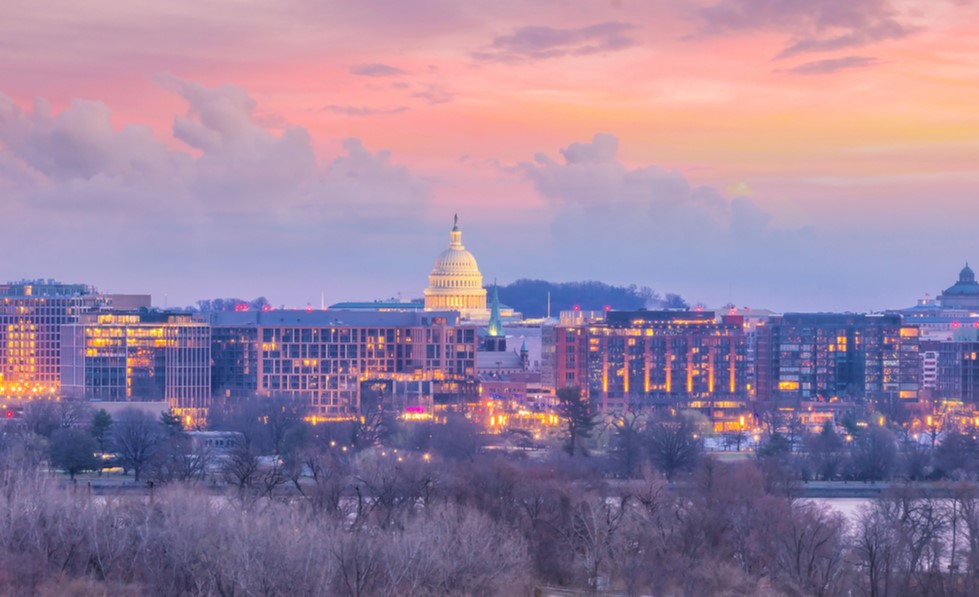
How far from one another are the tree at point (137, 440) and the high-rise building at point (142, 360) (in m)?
17.7

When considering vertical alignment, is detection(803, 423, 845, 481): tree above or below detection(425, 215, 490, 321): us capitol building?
below

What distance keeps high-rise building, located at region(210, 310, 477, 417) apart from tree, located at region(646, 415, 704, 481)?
2292cm

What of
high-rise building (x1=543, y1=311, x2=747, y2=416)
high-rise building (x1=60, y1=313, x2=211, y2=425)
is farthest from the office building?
high-rise building (x1=543, y1=311, x2=747, y2=416)

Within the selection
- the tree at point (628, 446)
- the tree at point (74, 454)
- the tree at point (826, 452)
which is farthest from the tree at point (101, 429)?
the tree at point (826, 452)

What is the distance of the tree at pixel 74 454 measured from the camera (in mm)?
68938

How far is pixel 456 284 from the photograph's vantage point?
162 metres

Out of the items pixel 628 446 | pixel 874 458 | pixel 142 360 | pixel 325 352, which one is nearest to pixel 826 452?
pixel 874 458

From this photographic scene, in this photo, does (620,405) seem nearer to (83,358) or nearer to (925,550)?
(83,358)

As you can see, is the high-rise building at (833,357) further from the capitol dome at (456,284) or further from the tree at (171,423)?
the capitol dome at (456,284)

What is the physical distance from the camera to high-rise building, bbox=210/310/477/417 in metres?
104

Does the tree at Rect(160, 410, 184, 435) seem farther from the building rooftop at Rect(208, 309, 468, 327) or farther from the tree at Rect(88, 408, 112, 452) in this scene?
the building rooftop at Rect(208, 309, 468, 327)

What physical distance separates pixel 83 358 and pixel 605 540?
2401 inches

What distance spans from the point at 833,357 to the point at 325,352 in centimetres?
2553

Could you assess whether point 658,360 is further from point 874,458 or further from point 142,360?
point 874,458
